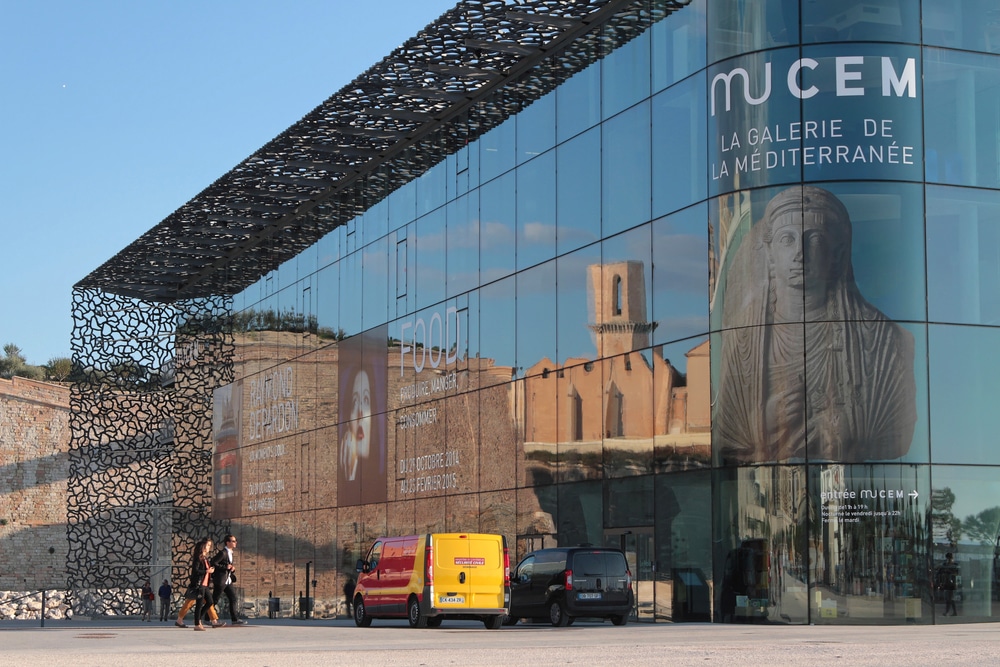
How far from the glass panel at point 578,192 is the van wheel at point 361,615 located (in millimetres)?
8115

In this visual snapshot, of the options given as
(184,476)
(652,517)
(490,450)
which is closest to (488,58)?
(490,450)

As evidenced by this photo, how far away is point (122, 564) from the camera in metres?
53.2

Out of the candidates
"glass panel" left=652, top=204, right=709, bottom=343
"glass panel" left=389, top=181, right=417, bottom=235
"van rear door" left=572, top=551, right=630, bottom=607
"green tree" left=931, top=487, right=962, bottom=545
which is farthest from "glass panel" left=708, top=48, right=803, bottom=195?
"glass panel" left=389, top=181, right=417, bottom=235

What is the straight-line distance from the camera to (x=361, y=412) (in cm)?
3941

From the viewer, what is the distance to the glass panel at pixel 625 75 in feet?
90.8

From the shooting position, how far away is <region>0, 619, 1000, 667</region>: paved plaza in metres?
13.5

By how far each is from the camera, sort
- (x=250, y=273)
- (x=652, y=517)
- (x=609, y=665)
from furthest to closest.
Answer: (x=250, y=273)
(x=652, y=517)
(x=609, y=665)

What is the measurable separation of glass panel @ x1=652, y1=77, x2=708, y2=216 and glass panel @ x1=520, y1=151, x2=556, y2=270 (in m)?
4.04

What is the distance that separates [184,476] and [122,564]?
4.51 metres

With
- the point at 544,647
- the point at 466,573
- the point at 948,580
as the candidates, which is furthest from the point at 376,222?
the point at 544,647

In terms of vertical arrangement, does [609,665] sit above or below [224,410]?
below

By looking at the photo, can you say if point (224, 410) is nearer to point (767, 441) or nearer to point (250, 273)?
point (250, 273)

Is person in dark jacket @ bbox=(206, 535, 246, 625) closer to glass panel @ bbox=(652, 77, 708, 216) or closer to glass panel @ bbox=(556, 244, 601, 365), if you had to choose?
glass panel @ bbox=(556, 244, 601, 365)

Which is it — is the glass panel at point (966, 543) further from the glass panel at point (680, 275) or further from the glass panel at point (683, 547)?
the glass panel at point (680, 275)
